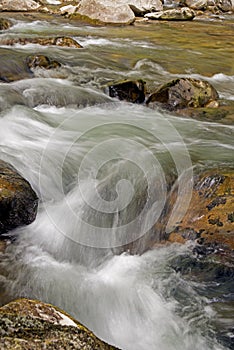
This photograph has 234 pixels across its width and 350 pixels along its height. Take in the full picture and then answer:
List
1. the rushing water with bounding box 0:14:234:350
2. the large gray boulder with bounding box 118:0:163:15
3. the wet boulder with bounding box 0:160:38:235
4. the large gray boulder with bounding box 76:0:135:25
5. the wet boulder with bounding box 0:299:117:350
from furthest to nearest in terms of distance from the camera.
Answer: the large gray boulder with bounding box 118:0:163:15 < the large gray boulder with bounding box 76:0:135:25 < the wet boulder with bounding box 0:160:38:235 < the rushing water with bounding box 0:14:234:350 < the wet boulder with bounding box 0:299:117:350

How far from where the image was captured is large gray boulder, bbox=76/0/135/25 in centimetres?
1715

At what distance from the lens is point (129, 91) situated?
7.75 meters

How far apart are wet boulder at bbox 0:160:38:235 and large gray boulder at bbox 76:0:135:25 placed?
14.5m

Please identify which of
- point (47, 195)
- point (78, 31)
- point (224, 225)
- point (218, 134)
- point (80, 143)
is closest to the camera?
point (224, 225)

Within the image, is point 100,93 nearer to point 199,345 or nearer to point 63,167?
point 63,167

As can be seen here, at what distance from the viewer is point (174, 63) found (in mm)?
10883

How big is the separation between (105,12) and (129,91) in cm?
1088

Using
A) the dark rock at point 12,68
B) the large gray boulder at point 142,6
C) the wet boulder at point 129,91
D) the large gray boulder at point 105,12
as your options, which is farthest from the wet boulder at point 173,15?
the wet boulder at point 129,91

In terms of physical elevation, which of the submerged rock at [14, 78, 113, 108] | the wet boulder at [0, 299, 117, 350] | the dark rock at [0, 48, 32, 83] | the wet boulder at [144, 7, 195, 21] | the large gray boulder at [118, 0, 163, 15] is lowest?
the submerged rock at [14, 78, 113, 108]

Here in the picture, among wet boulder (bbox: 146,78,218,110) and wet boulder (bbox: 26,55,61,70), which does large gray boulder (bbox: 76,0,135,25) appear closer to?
wet boulder (bbox: 26,55,61,70)

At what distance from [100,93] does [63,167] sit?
3149mm

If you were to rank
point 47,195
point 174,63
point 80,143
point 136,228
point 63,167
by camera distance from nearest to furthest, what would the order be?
point 136,228, point 47,195, point 63,167, point 80,143, point 174,63

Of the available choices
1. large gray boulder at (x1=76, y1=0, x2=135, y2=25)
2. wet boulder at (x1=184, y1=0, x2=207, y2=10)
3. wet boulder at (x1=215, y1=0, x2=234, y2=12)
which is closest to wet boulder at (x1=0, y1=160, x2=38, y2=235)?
large gray boulder at (x1=76, y1=0, x2=135, y2=25)

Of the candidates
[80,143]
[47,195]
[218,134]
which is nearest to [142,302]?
[47,195]
